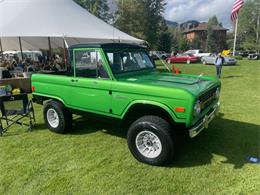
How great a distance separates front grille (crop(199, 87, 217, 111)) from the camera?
12.8 feet

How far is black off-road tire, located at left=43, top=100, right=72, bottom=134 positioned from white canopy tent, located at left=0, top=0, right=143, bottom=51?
6.55m

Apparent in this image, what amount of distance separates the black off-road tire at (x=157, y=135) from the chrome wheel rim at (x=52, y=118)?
2.19 m

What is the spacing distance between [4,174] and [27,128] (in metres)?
2.12

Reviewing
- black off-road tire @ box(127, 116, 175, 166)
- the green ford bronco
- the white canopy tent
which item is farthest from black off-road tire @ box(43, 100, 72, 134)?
the white canopy tent

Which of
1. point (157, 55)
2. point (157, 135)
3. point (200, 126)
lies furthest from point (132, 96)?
point (157, 55)

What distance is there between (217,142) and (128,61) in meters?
2.46

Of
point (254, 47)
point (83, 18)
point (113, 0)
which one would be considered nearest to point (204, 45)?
point (254, 47)

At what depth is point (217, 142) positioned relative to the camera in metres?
4.80

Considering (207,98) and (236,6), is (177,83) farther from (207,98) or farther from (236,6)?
(236,6)

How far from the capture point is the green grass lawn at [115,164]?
3.40 m

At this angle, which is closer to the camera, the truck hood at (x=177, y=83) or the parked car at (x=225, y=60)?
the truck hood at (x=177, y=83)

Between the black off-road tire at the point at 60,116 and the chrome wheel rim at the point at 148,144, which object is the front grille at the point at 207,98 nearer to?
the chrome wheel rim at the point at 148,144

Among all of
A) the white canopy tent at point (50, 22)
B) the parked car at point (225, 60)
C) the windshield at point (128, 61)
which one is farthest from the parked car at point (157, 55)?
the parked car at point (225, 60)

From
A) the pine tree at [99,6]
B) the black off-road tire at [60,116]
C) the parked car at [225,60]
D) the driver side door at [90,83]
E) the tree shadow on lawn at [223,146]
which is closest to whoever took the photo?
the tree shadow on lawn at [223,146]
